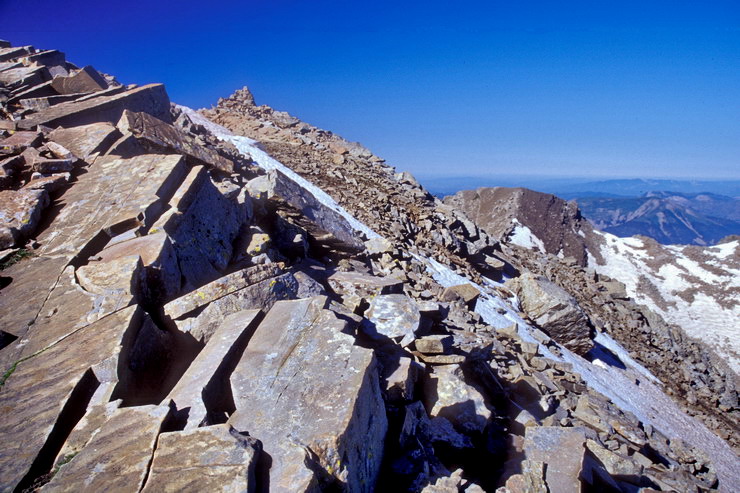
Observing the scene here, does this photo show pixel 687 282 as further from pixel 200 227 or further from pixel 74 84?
pixel 74 84

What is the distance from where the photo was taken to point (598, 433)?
8.25 m

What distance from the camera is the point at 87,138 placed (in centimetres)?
912

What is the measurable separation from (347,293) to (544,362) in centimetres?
663

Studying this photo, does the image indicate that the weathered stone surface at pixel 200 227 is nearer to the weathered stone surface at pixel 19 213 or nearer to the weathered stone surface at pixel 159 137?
the weathered stone surface at pixel 159 137

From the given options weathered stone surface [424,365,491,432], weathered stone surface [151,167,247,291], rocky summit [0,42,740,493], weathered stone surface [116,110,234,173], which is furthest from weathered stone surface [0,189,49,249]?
weathered stone surface [424,365,491,432]

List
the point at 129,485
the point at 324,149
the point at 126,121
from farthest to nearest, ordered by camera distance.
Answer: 1. the point at 324,149
2. the point at 126,121
3. the point at 129,485

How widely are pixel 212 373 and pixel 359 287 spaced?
4.41m

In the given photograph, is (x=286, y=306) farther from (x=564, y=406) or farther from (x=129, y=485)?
(x=564, y=406)

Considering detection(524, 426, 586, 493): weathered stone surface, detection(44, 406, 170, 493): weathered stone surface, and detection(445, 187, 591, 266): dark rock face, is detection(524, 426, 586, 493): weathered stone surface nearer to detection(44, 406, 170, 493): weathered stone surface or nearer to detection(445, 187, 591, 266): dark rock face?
detection(44, 406, 170, 493): weathered stone surface

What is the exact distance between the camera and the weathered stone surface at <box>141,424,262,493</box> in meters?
2.89

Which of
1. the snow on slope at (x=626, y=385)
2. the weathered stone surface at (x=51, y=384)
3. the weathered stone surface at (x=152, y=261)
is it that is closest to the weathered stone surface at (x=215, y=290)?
the weathered stone surface at (x=152, y=261)

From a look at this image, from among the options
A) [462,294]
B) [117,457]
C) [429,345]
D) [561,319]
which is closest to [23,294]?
[117,457]

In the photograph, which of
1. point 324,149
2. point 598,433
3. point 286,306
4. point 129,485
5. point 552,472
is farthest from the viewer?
point 324,149

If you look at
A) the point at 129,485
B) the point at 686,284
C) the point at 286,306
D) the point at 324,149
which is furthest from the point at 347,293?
the point at 686,284
